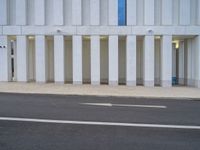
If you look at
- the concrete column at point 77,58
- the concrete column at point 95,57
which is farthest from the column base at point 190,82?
the concrete column at point 77,58

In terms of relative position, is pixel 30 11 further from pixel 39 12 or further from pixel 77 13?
pixel 77 13

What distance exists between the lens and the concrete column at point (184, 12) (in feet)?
Answer: 79.4

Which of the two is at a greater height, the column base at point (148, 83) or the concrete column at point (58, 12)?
the concrete column at point (58, 12)

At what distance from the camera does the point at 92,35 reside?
2458cm

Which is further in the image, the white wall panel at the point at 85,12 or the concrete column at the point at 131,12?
the white wall panel at the point at 85,12

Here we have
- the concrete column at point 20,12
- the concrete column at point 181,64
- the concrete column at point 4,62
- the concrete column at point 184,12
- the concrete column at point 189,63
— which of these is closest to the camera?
the concrete column at point 184,12

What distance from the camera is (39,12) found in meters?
24.7

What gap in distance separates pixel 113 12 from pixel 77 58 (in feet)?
15.5

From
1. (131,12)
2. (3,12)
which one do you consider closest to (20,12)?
(3,12)

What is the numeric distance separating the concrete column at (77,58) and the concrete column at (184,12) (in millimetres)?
8290

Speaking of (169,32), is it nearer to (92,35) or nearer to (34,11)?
(92,35)

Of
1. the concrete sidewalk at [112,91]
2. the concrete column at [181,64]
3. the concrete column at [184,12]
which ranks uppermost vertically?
the concrete column at [184,12]

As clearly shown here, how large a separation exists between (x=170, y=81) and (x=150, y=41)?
3.62 m

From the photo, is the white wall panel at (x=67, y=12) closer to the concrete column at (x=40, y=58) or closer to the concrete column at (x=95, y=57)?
the concrete column at (x=40, y=58)
